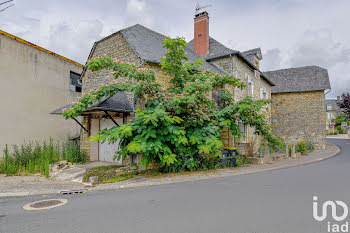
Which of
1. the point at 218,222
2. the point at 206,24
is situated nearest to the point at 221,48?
the point at 206,24

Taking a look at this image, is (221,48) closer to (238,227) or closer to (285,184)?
(285,184)

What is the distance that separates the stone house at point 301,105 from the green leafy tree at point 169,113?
42.9 ft

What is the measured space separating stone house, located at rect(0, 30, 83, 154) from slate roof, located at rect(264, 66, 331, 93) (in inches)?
737

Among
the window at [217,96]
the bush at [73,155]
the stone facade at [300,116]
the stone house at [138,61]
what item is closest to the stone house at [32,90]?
the stone house at [138,61]

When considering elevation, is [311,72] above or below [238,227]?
above

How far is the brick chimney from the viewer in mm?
14734

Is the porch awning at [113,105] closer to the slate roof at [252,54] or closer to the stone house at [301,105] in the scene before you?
the slate roof at [252,54]

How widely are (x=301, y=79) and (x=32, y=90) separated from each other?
879 inches

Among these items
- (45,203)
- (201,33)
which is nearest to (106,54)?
(45,203)

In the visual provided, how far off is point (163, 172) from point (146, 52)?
5405 millimetres

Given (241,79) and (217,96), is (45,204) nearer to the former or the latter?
(217,96)

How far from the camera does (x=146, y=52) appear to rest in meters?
9.48

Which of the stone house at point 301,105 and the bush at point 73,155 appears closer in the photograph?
the bush at point 73,155

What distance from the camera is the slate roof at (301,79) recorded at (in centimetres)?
1900
